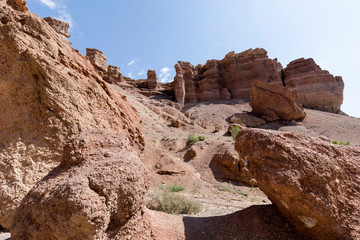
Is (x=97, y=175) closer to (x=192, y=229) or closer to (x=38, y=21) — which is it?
(x=192, y=229)

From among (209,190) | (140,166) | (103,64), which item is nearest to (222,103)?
(103,64)

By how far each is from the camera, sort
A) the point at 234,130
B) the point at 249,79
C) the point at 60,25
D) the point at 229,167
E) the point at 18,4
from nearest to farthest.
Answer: the point at 18,4
the point at 229,167
the point at 234,130
the point at 60,25
the point at 249,79

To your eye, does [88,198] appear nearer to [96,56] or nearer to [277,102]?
[277,102]

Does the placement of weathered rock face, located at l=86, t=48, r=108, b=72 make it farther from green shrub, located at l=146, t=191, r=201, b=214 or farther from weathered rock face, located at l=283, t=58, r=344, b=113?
weathered rock face, located at l=283, t=58, r=344, b=113

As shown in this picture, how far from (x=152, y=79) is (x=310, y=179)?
4682 centimetres

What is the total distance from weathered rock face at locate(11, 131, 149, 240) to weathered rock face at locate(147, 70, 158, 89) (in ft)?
148

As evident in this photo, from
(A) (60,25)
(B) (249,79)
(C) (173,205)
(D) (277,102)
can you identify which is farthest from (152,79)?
(C) (173,205)

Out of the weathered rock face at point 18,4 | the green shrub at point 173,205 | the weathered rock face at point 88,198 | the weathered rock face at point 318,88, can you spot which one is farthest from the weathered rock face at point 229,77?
→ the weathered rock face at point 88,198

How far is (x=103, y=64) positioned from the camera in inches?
1563

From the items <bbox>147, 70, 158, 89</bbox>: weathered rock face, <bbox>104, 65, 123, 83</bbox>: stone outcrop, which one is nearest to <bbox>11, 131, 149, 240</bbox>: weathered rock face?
<bbox>104, 65, 123, 83</bbox>: stone outcrop

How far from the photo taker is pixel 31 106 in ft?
12.1

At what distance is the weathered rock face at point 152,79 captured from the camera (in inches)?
1829

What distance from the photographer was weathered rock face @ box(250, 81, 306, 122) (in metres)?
28.6

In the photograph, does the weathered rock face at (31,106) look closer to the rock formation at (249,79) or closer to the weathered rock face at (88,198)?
the weathered rock face at (88,198)
